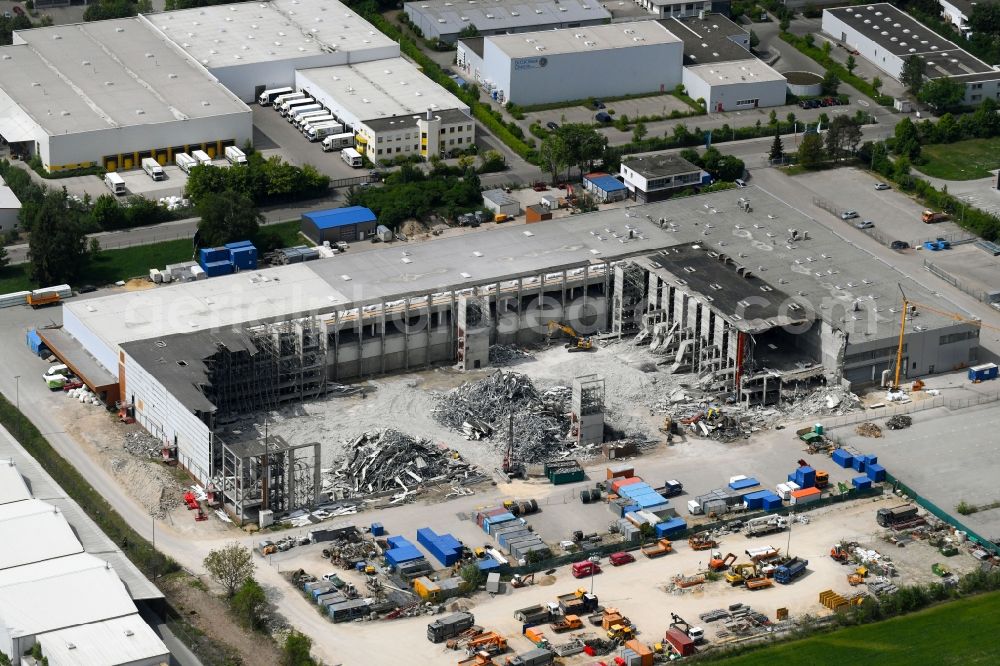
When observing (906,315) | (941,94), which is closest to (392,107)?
(941,94)

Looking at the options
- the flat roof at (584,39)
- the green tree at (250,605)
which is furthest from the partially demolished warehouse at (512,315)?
the flat roof at (584,39)

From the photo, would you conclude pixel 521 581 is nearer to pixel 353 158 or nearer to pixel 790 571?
pixel 790 571

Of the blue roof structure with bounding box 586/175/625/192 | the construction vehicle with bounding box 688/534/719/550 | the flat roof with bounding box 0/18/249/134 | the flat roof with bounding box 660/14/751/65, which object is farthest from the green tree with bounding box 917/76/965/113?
the construction vehicle with bounding box 688/534/719/550

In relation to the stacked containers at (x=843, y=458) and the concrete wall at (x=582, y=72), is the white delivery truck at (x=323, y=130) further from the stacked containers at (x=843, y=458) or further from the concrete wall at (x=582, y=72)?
the stacked containers at (x=843, y=458)

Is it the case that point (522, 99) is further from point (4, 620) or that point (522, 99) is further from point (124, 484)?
point (4, 620)

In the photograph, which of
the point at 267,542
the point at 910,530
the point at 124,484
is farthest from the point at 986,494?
the point at 124,484
